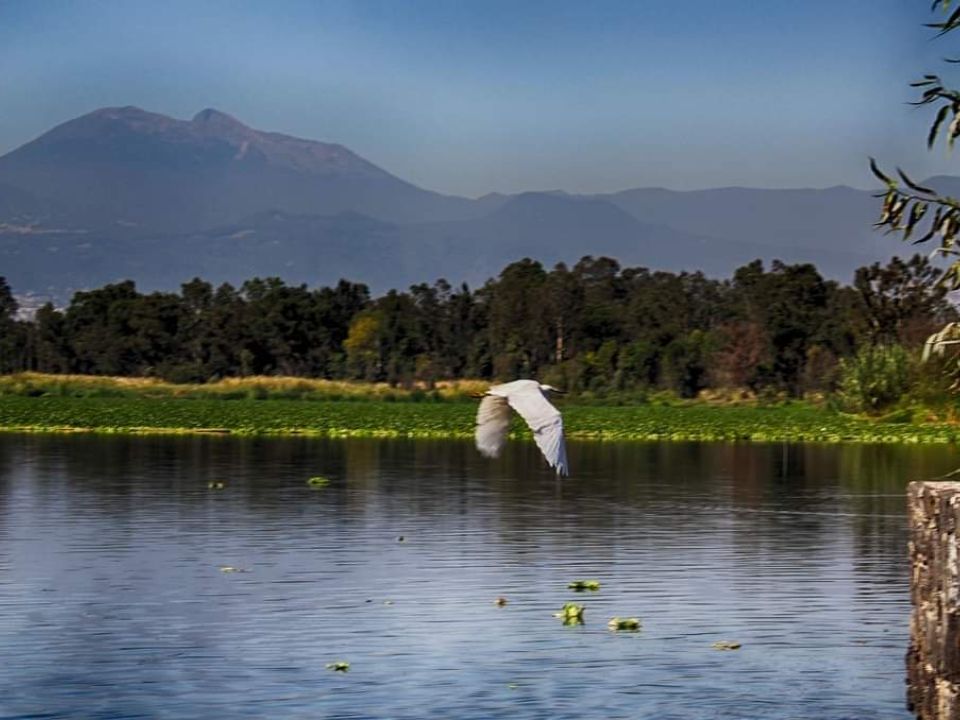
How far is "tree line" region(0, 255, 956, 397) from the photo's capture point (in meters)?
106

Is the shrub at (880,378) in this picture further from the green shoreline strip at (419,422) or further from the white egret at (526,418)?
the white egret at (526,418)

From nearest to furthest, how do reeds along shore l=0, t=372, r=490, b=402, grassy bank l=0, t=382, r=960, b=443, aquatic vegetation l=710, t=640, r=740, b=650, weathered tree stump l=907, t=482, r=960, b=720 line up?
weathered tree stump l=907, t=482, r=960, b=720 < aquatic vegetation l=710, t=640, r=740, b=650 < grassy bank l=0, t=382, r=960, b=443 < reeds along shore l=0, t=372, r=490, b=402

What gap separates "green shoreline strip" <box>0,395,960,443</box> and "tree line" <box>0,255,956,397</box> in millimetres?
22802

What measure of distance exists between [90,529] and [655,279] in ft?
371

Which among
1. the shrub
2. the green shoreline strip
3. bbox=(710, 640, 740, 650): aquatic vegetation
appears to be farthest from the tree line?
bbox=(710, 640, 740, 650): aquatic vegetation

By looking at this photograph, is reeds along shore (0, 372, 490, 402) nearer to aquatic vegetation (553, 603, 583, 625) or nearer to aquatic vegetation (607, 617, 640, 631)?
aquatic vegetation (553, 603, 583, 625)

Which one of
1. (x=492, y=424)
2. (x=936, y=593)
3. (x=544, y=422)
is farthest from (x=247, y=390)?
(x=936, y=593)

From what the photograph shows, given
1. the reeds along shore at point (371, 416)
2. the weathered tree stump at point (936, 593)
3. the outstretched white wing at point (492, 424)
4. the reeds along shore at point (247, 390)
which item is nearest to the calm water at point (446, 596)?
the outstretched white wing at point (492, 424)

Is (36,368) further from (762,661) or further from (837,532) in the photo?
(762,661)

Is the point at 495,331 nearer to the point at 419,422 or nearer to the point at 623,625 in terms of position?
the point at 419,422

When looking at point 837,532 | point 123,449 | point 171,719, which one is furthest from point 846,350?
point 171,719

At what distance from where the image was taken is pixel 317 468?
4688 cm

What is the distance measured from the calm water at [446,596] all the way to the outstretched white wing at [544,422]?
213 centimetres

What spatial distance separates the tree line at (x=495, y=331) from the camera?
348 feet
